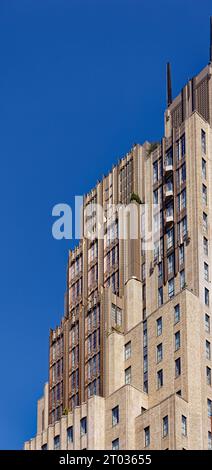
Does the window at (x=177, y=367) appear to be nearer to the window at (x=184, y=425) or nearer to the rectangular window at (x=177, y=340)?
the rectangular window at (x=177, y=340)

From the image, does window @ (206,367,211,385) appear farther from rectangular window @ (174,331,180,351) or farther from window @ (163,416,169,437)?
window @ (163,416,169,437)

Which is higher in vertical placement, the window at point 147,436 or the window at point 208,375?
the window at point 208,375

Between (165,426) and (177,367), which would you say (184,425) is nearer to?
(165,426)

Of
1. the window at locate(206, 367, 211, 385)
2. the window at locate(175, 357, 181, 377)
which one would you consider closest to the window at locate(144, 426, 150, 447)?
the window at locate(175, 357, 181, 377)

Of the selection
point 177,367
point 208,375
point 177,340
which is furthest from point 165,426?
point 177,340

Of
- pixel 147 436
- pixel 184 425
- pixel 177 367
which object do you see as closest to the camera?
pixel 184 425

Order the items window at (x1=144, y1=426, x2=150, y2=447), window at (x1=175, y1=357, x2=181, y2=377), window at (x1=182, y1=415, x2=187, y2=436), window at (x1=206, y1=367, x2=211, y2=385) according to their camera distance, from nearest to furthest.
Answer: window at (x1=182, y1=415, x2=187, y2=436), window at (x1=144, y1=426, x2=150, y2=447), window at (x1=175, y1=357, x2=181, y2=377), window at (x1=206, y1=367, x2=211, y2=385)

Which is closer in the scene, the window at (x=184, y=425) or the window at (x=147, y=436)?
the window at (x=184, y=425)

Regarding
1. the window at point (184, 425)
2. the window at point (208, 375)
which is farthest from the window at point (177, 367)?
the window at point (184, 425)

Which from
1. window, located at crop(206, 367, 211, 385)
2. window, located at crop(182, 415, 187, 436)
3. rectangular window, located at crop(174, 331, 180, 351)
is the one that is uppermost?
rectangular window, located at crop(174, 331, 180, 351)

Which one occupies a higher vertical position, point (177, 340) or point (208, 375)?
point (177, 340)
